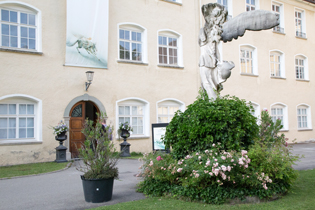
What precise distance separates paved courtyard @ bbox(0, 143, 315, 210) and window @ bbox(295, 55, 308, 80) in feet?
56.5

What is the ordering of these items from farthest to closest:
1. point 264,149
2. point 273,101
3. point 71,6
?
point 273,101 → point 71,6 → point 264,149

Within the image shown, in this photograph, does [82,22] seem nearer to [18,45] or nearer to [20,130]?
[18,45]

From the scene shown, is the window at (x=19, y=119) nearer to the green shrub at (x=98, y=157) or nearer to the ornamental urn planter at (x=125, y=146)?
the ornamental urn planter at (x=125, y=146)

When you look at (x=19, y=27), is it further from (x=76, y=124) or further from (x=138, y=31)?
(x=138, y=31)

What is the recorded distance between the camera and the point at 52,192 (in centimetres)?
662

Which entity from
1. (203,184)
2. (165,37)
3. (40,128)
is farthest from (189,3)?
(203,184)

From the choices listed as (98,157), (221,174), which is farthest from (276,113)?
(98,157)

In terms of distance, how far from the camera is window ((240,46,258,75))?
19359 mm

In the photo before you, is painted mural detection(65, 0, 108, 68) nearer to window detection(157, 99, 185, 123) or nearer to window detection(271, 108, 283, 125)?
window detection(157, 99, 185, 123)

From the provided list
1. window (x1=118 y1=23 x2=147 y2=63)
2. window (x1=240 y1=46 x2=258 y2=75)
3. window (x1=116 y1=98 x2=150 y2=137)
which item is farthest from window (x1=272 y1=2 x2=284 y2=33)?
window (x1=116 y1=98 x2=150 y2=137)

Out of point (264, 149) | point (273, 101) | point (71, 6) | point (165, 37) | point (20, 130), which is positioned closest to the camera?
point (264, 149)

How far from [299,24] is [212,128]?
19698mm

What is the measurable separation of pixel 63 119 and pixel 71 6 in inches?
184

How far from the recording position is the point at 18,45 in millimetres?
12031
